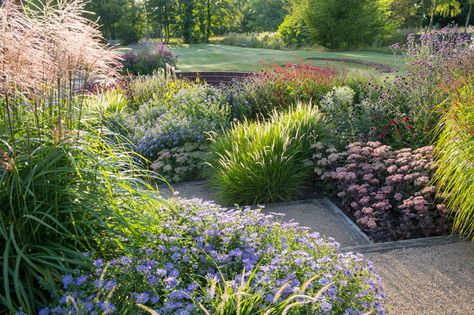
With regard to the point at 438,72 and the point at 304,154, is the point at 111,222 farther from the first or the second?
the point at 438,72

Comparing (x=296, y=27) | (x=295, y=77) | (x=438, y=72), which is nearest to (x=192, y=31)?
(x=296, y=27)

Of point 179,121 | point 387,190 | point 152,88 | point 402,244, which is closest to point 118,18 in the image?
point 152,88

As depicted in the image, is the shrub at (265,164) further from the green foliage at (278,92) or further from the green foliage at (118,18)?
the green foliage at (118,18)

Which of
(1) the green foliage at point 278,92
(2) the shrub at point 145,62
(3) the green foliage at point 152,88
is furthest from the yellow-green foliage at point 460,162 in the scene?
(2) the shrub at point 145,62

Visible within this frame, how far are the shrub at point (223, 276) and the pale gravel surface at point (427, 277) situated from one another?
70 cm

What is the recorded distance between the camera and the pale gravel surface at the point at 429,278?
3365 mm

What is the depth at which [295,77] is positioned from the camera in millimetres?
8492

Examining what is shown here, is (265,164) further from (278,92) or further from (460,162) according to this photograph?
(278,92)

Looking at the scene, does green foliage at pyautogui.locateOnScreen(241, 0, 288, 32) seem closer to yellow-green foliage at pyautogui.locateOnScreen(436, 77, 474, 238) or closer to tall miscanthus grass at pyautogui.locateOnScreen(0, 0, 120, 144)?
yellow-green foliage at pyautogui.locateOnScreen(436, 77, 474, 238)

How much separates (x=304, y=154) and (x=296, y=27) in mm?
29942

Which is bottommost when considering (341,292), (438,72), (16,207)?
(341,292)

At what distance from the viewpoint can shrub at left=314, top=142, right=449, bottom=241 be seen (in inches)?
179

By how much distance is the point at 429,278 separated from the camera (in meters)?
3.72

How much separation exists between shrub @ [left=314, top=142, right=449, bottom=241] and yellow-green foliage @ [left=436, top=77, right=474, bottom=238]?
0.15m
